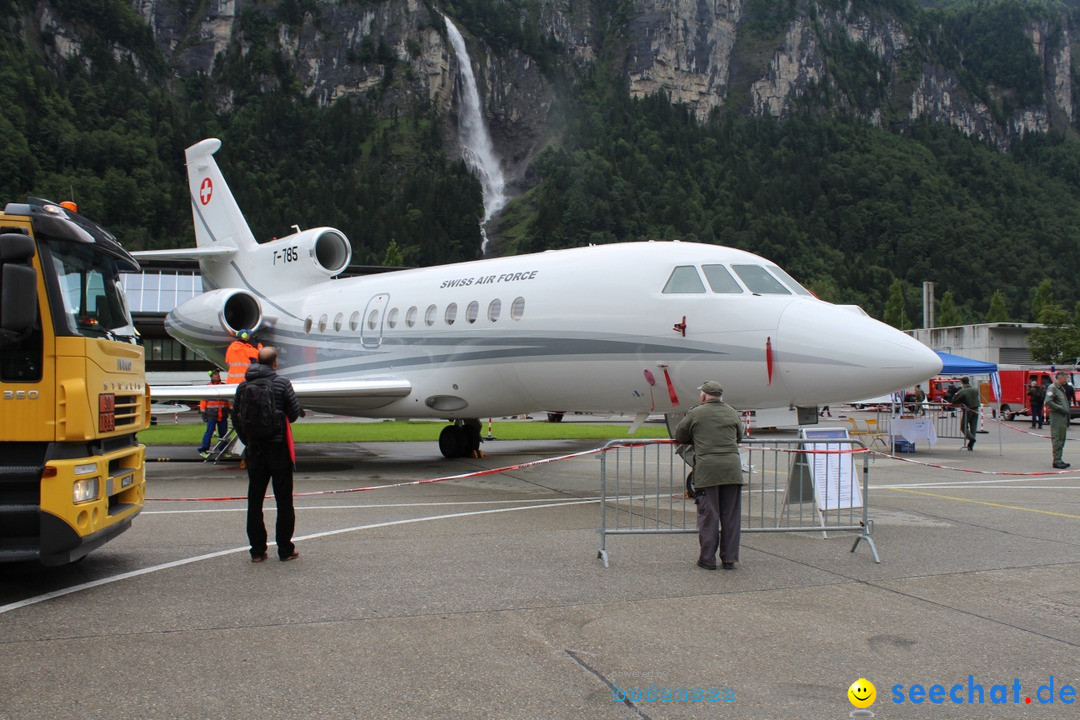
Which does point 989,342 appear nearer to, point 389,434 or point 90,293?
point 389,434

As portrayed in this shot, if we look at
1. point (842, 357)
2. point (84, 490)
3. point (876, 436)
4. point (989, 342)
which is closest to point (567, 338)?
point (842, 357)

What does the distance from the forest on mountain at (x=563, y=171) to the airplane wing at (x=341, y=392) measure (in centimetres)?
9811

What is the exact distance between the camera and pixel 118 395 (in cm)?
677

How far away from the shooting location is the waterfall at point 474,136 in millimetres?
151375

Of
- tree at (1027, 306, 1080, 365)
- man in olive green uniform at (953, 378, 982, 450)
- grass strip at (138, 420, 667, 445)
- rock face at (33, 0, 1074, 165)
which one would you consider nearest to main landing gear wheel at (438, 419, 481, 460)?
grass strip at (138, 420, 667, 445)

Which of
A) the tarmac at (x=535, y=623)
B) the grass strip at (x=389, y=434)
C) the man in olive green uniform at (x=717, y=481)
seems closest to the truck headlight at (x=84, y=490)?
the tarmac at (x=535, y=623)

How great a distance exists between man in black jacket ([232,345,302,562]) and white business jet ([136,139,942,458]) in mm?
5175

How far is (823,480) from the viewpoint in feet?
28.1

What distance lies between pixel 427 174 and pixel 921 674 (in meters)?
139

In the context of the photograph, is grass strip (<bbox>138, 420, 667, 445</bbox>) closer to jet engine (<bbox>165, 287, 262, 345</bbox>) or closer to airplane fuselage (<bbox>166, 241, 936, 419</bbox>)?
jet engine (<bbox>165, 287, 262, 345</bbox>)

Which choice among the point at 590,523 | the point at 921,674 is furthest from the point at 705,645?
the point at 590,523

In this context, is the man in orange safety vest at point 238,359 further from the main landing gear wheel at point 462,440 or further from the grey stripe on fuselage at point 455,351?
the main landing gear wheel at point 462,440

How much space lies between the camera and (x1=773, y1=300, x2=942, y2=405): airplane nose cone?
9500 mm

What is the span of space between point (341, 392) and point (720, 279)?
6.66 m
